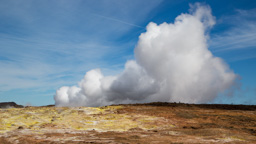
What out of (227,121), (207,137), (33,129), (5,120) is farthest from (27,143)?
(227,121)

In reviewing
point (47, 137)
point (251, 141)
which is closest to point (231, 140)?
point (251, 141)

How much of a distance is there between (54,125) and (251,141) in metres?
19.8

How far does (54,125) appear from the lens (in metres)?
23.0

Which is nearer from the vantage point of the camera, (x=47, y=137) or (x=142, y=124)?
(x=47, y=137)

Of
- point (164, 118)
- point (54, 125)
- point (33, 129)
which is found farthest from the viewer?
point (164, 118)

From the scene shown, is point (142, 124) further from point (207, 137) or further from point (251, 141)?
point (251, 141)

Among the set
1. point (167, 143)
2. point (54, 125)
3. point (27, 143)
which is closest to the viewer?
point (167, 143)

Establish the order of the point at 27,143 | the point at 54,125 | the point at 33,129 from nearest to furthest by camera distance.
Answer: the point at 27,143 → the point at 33,129 → the point at 54,125

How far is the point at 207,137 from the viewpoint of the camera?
1716cm

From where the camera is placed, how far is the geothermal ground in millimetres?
16578

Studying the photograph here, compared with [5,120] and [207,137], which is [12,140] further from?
[207,137]

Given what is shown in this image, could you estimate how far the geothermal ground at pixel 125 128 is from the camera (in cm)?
1658

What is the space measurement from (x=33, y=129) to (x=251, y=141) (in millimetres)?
20766

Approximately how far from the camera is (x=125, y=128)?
72.4ft
